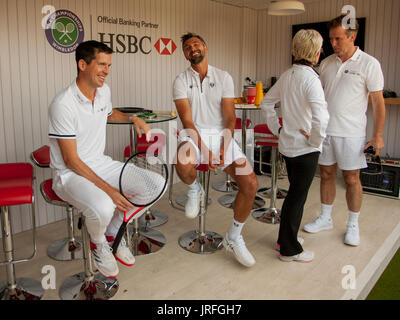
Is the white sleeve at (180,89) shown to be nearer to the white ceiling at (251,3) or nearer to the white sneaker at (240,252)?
the white sneaker at (240,252)

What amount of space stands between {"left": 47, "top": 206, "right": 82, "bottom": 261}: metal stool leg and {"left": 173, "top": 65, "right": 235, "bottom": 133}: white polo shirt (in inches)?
50.1

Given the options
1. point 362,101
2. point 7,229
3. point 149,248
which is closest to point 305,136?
point 362,101

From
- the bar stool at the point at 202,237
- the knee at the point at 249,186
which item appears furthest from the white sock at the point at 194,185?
the knee at the point at 249,186

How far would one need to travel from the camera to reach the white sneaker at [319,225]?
3551 mm

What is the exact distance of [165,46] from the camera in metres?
4.64

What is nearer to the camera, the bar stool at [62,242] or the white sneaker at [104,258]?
the white sneaker at [104,258]

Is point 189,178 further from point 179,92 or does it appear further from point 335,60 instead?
point 335,60

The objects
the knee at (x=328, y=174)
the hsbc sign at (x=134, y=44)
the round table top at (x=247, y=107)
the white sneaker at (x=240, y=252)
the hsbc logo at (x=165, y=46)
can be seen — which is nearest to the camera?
the white sneaker at (x=240, y=252)

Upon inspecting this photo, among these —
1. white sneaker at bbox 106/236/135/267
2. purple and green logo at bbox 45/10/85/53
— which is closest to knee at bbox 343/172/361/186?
white sneaker at bbox 106/236/135/267

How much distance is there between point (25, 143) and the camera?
350cm

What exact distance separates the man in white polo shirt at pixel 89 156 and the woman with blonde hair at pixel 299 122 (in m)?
1.03

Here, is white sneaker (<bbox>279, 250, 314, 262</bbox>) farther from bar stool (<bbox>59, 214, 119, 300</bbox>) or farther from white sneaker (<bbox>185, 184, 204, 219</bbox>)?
bar stool (<bbox>59, 214, 119, 300</bbox>)

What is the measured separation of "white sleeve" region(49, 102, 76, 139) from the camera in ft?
7.68

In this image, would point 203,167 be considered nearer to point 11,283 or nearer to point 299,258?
point 299,258
